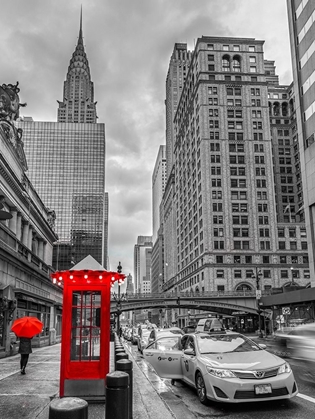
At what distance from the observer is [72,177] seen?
6048 inches

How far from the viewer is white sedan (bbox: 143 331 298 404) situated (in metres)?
7.76

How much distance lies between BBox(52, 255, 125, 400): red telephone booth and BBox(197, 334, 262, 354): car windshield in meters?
2.37

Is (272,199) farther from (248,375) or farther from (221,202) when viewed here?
(248,375)

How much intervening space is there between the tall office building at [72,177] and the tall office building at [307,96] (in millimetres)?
111854

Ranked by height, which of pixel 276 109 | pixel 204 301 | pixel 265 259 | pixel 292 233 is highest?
pixel 276 109

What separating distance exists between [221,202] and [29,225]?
62.0 metres

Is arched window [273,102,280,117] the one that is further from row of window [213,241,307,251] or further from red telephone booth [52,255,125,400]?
red telephone booth [52,255,125,400]

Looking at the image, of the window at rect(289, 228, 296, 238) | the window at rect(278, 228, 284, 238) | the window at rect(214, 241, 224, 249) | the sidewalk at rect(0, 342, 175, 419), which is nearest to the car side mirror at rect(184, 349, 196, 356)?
the sidewalk at rect(0, 342, 175, 419)

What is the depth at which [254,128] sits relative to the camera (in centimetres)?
9444

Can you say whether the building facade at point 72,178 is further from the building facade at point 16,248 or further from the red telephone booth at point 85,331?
the red telephone booth at point 85,331

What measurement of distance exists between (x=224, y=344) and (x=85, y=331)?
11.1ft

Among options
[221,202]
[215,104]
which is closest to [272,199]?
[221,202]

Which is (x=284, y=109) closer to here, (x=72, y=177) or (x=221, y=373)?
(x=72, y=177)

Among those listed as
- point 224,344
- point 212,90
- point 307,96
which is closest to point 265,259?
point 212,90
